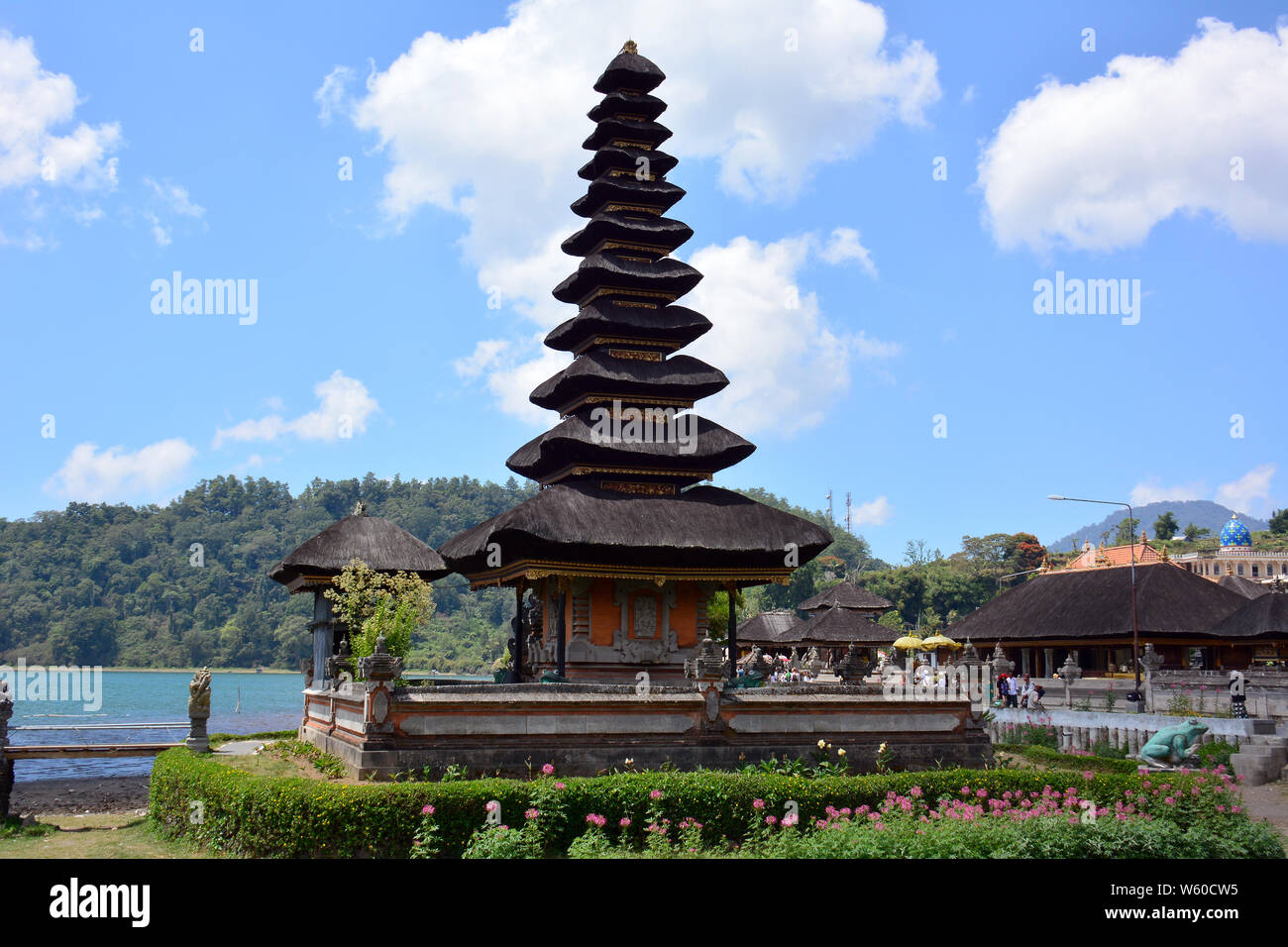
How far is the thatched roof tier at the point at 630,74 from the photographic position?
35.8m

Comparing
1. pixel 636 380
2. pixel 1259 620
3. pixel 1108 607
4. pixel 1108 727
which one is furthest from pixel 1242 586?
pixel 636 380

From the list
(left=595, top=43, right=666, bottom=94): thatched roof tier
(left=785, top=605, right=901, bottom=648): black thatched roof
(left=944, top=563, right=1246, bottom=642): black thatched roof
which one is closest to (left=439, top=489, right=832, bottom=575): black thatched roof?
(left=595, top=43, right=666, bottom=94): thatched roof tier

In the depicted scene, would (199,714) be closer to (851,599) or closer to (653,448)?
(653,448)

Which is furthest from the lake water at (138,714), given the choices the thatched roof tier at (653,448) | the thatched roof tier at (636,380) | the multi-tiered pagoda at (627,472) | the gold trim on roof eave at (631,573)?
the thatched roof tier at (636,380)

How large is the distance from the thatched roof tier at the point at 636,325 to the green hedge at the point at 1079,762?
15.5 meters

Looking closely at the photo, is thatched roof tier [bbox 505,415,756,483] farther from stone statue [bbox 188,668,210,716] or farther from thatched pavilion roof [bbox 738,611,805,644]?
thatched pavilion roof [bbox 738,611,805,644]

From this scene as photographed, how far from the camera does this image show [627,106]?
35750 millimetres

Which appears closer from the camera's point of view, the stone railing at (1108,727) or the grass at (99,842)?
the grass at (99,842)

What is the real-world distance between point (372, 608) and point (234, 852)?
12268 mm

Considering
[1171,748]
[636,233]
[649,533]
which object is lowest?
[1171,748]

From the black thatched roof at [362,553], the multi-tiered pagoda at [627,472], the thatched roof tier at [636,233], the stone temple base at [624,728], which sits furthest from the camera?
the thatched roof tier at [636,233]

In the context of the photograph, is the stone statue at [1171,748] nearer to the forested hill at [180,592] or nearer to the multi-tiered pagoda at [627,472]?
the multi-tiered pagoda at [627,472]

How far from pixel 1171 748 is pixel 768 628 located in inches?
1708
